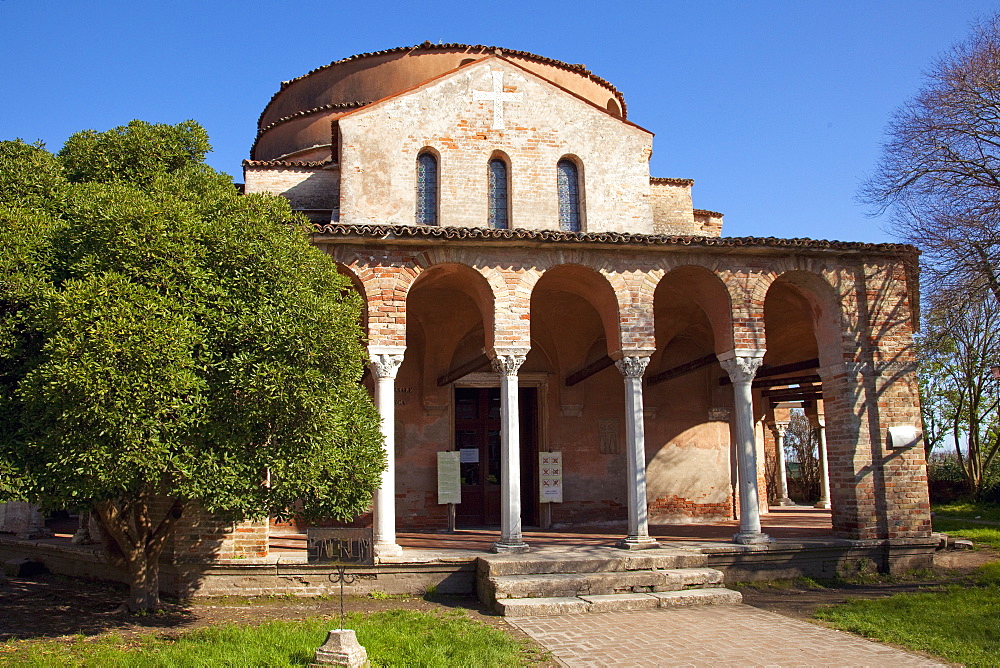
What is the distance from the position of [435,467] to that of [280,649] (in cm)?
723

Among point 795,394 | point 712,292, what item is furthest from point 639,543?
point 795,394

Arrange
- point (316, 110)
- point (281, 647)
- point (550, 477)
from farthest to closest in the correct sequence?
point (316, 110)
point (550, 477)
point (281, 647)

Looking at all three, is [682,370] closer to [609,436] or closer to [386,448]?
[609,436]

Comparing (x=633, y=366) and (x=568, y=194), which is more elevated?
(x=568, y=194)

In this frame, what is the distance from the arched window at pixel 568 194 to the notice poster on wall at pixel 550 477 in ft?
14.4

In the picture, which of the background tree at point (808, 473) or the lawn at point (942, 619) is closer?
the lawn at point (942, 619)

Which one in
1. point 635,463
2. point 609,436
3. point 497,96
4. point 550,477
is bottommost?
point 550,477

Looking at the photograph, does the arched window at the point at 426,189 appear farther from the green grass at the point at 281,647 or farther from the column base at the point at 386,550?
the green grass at the point at 281,647

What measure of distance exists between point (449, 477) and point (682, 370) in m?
4.96

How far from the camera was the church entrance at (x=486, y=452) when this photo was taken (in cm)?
1505

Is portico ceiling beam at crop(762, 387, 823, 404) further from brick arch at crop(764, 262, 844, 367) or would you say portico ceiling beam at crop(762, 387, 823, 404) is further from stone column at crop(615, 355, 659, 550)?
stone column at crop(615, 355, 659, 550)

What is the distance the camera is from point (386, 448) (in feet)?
33.8

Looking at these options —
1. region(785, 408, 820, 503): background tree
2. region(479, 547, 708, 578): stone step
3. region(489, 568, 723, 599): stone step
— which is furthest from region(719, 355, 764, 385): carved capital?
region(785, 408, 820, 503): background tree

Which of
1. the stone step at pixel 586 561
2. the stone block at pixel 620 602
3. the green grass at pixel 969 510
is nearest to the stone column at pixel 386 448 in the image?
the stone step at pixel 586 561
